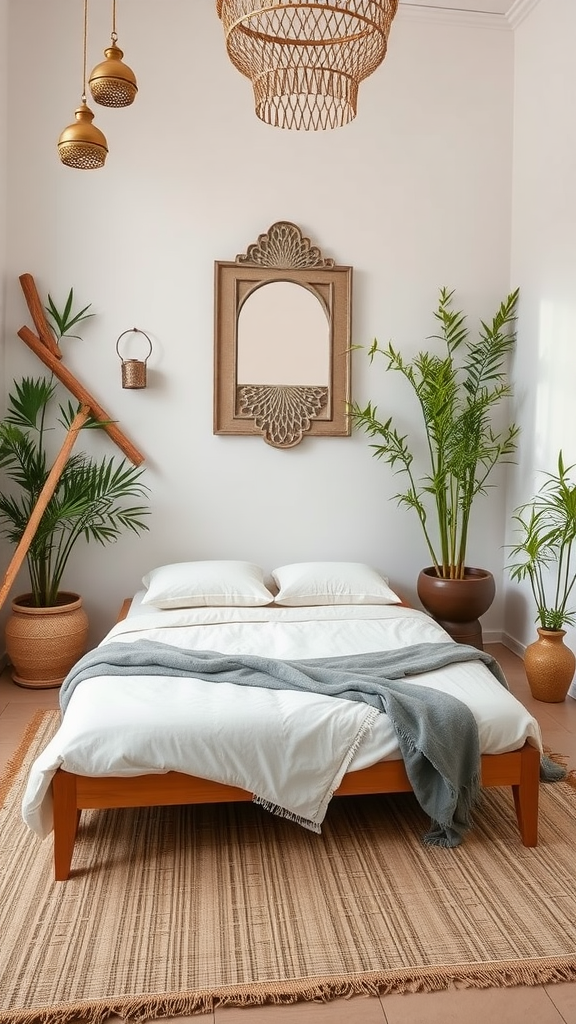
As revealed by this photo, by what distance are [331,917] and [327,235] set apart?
11.2 ft

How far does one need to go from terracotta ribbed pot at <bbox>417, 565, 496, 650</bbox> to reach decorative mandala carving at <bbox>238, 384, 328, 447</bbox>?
1.03 m

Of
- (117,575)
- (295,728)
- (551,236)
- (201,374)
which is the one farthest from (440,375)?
(295,728)

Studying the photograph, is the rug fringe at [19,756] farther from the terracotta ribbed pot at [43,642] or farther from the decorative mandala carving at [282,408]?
the decorative mandala carving at [282,408]

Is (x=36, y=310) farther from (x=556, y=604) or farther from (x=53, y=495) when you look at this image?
(x=556, y=604)

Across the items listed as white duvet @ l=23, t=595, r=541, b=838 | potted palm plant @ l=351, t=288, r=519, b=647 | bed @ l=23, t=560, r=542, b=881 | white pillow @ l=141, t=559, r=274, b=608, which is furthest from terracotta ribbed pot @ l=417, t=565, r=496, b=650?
white duvet @ l=23, t=595, r=541, b=838

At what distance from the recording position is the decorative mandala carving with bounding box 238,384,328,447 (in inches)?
174

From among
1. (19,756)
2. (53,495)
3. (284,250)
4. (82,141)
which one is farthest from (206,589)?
(82,141)

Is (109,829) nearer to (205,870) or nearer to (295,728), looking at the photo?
(205,870)

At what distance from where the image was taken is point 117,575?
A: 444cm

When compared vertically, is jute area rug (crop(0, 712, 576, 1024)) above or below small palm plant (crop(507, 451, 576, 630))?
below

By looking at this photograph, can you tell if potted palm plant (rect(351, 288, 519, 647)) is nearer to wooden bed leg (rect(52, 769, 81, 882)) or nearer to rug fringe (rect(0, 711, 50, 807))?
rug fringe (rect(0, 711, 50, 807))

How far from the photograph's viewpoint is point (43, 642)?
3.91 m

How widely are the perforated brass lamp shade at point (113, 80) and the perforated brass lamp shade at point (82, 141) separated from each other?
8cm

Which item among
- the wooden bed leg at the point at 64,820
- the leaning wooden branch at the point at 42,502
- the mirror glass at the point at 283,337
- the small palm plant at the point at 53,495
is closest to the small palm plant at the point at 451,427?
the mirror glass at the point at 283,337
